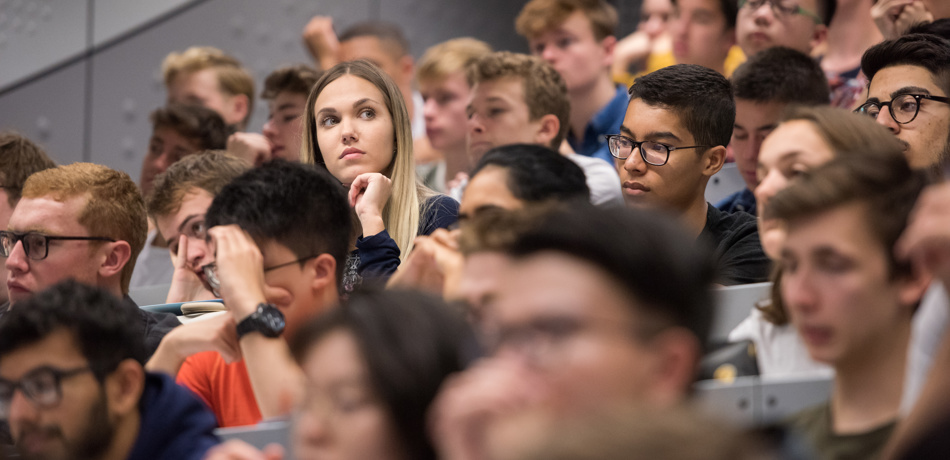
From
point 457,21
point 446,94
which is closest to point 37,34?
point 457,21

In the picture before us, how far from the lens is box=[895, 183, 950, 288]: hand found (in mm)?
1193

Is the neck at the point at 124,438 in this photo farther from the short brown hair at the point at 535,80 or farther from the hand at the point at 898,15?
the hand at the point at 898,15

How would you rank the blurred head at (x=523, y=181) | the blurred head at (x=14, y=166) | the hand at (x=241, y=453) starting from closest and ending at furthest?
the hand at (x=241, y=453), the blurred head at (x=523, y=181), the blurred head at (x=14, y=166)

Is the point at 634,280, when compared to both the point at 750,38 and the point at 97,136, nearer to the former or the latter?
the point at 750,38

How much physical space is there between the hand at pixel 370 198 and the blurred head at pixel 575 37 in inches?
67.1

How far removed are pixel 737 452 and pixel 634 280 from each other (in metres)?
0.41

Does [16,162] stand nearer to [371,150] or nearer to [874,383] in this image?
[371,150]

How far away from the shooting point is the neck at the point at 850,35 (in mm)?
3500

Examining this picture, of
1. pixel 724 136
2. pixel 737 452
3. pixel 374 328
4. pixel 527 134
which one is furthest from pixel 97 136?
pixel 737 452

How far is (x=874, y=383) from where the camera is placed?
1.35 metres

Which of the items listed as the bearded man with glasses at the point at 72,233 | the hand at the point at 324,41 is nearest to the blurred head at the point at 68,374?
the bearded man with glasses at the point at 72,233

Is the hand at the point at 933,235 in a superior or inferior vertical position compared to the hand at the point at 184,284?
superior

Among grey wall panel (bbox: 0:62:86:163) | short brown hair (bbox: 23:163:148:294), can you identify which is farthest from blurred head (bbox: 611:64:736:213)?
grey wall panel (bbox: 0:62:86:163)

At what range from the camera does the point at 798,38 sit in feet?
11.9
